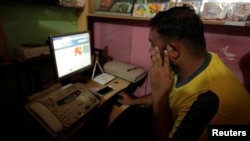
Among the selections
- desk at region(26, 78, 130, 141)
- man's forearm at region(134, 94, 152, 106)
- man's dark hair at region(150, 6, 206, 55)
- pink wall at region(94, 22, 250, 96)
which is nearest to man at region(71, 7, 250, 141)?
man's dark hair at region(150, 6, 206, 55)

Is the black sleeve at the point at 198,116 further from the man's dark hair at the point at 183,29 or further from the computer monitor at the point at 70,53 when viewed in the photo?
the computer monitor at the point at 70,53

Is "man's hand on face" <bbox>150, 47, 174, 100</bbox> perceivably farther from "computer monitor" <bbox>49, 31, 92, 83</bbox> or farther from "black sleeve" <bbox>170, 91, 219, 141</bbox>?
"computer monitor" <bbox>49, 31, 92, 83</bbox>

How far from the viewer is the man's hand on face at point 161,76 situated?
34.7 inches

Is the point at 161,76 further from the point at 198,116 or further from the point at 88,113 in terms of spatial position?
the point at 88,113

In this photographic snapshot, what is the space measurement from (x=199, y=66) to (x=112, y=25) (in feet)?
4.25

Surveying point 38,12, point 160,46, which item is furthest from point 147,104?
point 38,12

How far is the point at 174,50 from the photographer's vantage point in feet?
2.66

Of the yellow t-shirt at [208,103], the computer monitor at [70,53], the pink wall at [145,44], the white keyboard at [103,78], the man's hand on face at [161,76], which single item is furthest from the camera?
the white keyboard at [103,78]

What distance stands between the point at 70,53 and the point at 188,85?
93cm

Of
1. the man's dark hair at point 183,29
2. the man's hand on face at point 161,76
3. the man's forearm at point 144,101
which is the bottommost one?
the man's forearm at point 144,101

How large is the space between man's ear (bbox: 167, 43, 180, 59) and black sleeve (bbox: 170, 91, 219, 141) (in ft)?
0.72

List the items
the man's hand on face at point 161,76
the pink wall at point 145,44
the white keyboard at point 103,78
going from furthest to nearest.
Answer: the white keyboard at point 103,78, the pink wall at point 145,44, the man's hand on face at point 161,76

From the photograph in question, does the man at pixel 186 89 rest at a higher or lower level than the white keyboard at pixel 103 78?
higher

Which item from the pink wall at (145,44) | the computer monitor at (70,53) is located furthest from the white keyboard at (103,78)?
the pink wall at (145,44)
